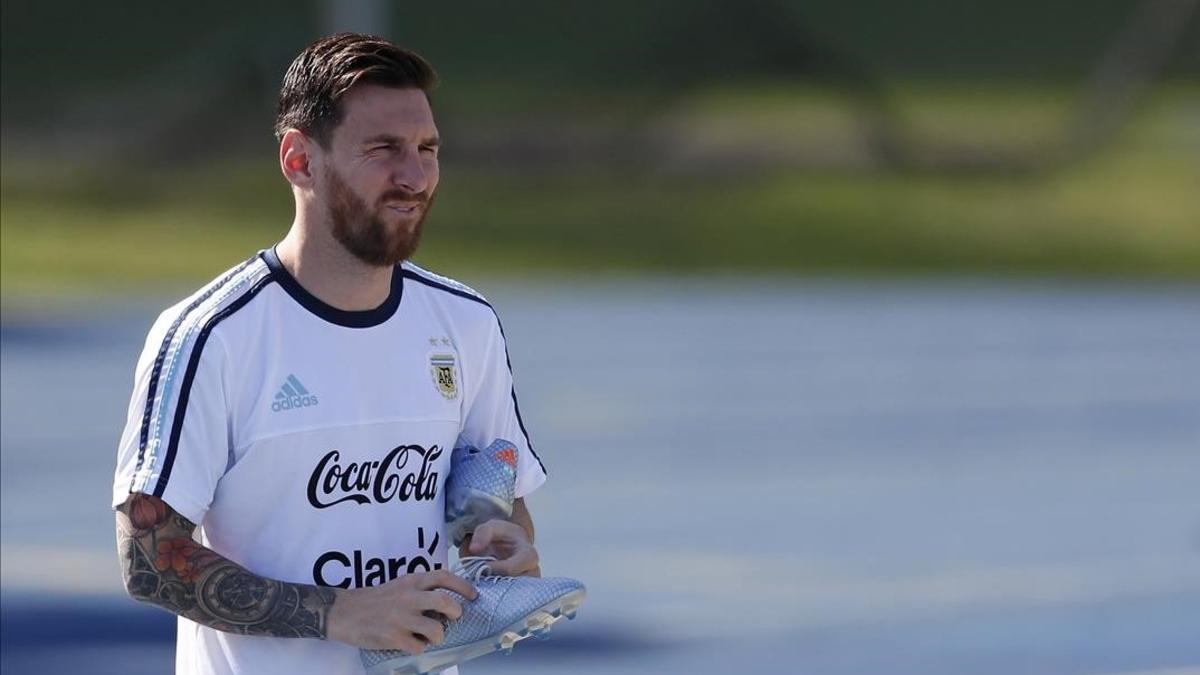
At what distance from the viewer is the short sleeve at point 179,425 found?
11.1ft

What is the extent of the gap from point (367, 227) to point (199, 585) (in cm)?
61

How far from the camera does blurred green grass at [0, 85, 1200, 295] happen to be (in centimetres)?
2209

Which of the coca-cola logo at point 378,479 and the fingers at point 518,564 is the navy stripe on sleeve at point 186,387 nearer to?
the coca-cola logo at point 378,479

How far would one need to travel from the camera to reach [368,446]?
3590 millimetres

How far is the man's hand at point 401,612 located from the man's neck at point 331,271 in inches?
19.1

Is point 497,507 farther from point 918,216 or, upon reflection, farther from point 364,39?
point 918,216

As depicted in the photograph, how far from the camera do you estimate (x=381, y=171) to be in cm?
345

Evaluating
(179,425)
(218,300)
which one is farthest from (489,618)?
(218,300)

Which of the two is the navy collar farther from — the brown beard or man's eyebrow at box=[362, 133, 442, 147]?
man's eyebrow at box=[362, 133, 442, 147]

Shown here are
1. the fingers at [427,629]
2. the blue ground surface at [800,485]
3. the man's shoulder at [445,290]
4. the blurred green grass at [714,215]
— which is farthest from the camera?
the blurred green grass at [714,215]

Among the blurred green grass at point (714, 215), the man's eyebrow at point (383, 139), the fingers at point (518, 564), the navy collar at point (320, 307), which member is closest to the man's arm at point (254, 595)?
the fingers at point (518, 564)

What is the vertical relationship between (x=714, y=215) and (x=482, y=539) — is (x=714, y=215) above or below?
above

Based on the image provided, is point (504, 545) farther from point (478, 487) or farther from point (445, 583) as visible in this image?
point (445, 583)

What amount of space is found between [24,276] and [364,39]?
1698 centimetres
